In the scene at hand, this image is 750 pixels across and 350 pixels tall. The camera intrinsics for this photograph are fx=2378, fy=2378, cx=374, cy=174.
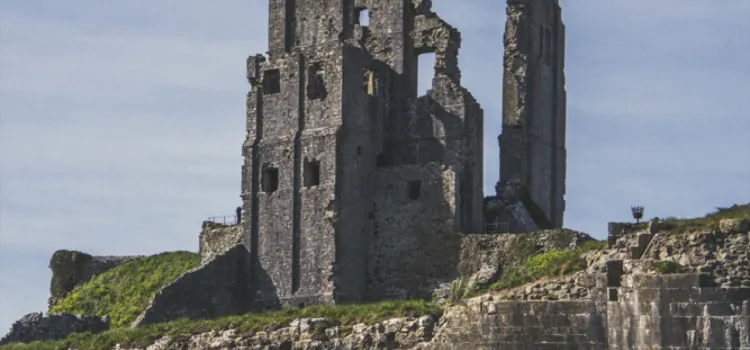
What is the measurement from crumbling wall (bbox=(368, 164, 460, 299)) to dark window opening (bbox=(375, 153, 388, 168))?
2.74 ft

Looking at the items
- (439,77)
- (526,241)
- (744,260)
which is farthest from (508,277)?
(744,260)

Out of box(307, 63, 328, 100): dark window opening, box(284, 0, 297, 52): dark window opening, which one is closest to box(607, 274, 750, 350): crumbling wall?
box(307, 63, 328, 100): dark window opening

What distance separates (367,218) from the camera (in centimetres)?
6631

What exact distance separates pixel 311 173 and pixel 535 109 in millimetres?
7854

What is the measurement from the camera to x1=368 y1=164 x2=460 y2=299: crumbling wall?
6475 cm

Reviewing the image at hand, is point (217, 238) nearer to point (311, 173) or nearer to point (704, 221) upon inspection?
point (311, 173)

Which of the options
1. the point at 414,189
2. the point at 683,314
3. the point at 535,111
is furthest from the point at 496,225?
the point at 683,314

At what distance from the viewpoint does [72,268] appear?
74.9 m

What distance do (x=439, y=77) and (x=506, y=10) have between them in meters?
3.98

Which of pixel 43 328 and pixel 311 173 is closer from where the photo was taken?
pixel 43 328

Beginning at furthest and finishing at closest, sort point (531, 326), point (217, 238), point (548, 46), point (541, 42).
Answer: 1. point (548, 46)
2. point (541, 42)
3. point (217, 238)
4. point (531, 326)

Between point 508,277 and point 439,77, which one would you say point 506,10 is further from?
point 508,277

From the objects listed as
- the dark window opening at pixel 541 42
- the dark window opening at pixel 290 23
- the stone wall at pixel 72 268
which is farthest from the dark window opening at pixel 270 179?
the dark window opening at pixel 541 42

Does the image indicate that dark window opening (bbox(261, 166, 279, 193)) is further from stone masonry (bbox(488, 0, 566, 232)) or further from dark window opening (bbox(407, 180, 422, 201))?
stone masonry (bbox(488, 0, 566, 232))
